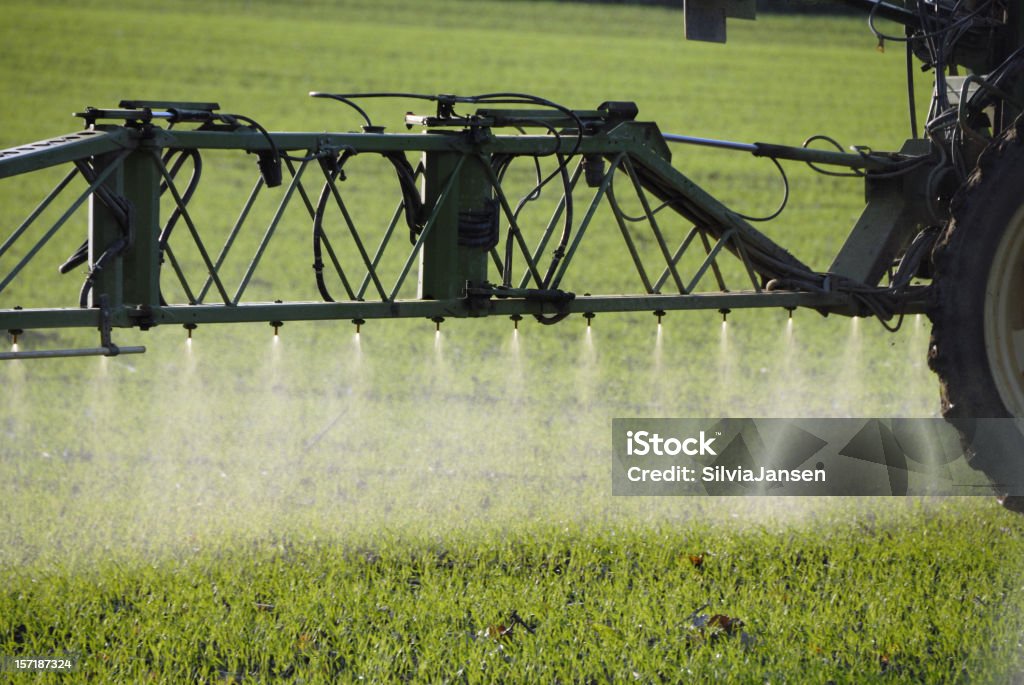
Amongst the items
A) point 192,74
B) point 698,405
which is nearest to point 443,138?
point 698,405

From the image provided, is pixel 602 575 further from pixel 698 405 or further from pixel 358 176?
pixel 358 176

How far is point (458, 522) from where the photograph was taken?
725 cm

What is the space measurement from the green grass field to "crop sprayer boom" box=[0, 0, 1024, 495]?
83 cm

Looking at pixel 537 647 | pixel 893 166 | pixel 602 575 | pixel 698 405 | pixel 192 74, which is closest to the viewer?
pixel 537 647

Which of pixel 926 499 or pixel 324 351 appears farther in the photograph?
pixel 324 351

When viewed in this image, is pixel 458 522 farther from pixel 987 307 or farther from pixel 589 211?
pixel 987 307

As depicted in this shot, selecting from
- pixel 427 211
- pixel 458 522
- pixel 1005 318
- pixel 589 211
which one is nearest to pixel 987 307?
pixel 1005 318

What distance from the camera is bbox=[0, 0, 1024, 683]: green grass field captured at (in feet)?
18.3

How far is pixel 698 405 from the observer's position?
9.95m

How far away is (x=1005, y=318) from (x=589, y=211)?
2024 mm

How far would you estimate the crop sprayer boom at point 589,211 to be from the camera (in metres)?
5.23

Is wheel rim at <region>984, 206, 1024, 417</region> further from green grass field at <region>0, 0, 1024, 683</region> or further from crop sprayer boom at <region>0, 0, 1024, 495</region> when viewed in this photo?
green grass field at <region>0, 0, 1024, 683</region>

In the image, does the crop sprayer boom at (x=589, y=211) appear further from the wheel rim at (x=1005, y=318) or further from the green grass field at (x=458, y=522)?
the green grass field at (x=458, y=522)

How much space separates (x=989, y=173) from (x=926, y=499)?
207 centimetres
